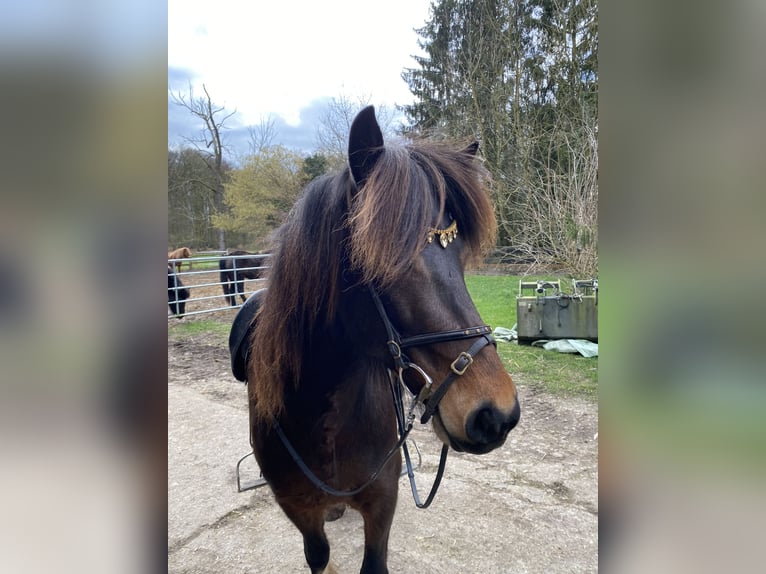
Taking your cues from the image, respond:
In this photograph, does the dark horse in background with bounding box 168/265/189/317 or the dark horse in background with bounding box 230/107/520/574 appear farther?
the dark horse in background with bounding box 168/265/189/317

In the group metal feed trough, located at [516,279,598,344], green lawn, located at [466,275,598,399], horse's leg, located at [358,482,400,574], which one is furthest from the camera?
metal feed trough, located at [516,279,598,344]

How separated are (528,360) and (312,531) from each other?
4581 millimetres

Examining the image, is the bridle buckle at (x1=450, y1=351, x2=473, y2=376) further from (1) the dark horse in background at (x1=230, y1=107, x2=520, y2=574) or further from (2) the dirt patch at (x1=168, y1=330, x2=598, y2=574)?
(2) the dirt patch at (x1=168, y1=330, x2=598, y2=574)

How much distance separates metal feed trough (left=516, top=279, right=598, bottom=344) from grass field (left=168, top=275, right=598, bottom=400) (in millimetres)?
310

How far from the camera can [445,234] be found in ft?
4.00

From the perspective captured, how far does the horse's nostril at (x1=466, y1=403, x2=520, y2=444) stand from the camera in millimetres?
1112

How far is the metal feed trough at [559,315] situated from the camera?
625 cm

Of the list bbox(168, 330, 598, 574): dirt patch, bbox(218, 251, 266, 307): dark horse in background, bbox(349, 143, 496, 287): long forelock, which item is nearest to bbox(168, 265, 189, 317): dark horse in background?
bbox(218, 251, 266, 307): dark horse in background

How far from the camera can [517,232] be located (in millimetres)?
8523

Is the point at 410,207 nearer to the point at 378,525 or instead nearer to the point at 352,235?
the point at 352,235

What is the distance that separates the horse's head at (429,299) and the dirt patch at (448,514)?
1.70 m
